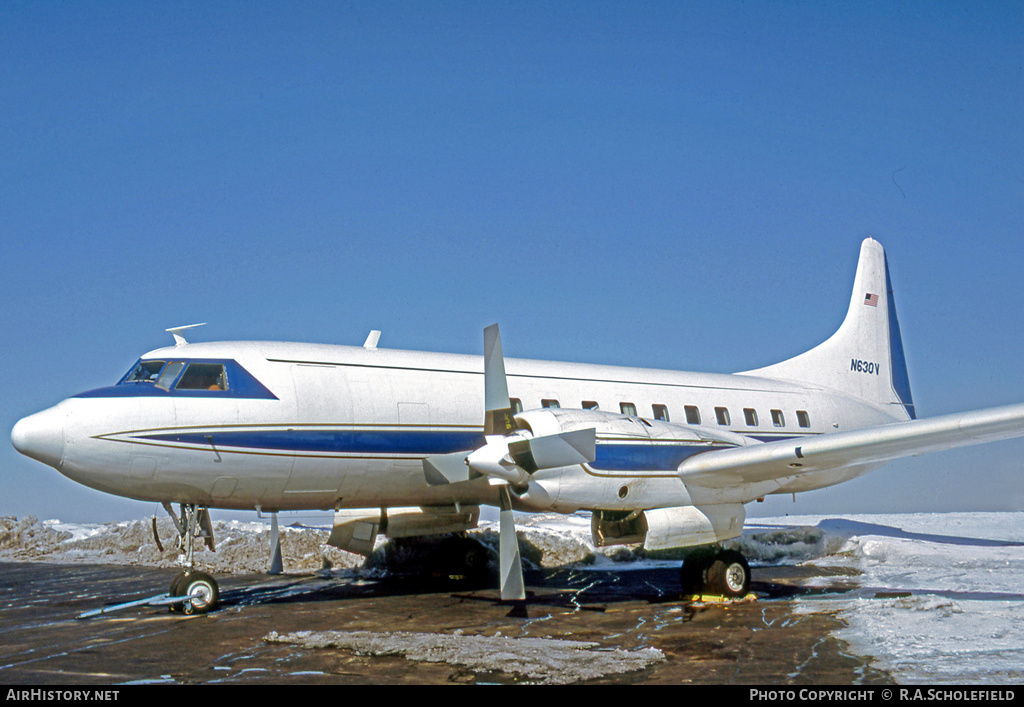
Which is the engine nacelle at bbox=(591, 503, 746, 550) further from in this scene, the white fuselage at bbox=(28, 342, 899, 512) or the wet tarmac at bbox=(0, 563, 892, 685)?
the wet tarmac at bbox=(0, 563, 892, 685)

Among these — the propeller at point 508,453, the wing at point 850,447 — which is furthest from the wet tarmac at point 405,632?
the wing at point 850,447

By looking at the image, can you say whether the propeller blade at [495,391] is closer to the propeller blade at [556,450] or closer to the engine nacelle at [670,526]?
the propeller blade at [556,450]

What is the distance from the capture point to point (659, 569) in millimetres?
19984

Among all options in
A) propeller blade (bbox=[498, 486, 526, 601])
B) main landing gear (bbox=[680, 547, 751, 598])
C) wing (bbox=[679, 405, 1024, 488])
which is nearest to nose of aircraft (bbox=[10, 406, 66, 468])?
propeller blade (bbox=[498, 486, 526, 601])

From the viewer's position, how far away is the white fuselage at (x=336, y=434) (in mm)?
11344

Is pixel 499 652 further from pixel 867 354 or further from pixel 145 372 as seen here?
pixel 867 354

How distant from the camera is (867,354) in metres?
20.5

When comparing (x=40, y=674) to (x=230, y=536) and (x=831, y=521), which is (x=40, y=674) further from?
(x=831, y=521)

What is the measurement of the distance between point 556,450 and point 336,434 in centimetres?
367

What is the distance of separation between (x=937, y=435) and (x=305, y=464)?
374 inches

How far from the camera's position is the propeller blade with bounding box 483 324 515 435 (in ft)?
39.2

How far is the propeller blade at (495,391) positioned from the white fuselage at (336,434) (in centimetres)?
42

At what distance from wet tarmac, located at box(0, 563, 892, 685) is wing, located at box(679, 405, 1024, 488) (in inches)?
84.3

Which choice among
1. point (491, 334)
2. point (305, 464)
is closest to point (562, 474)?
point (491, 334)
